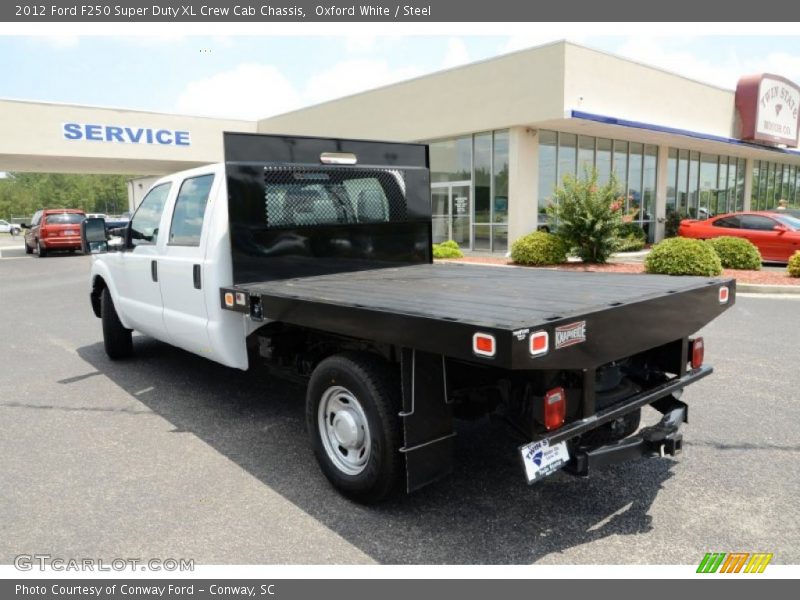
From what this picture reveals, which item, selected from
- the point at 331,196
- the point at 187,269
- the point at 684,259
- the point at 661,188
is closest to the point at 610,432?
the point at 331,196

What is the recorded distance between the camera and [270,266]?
4.66 meters

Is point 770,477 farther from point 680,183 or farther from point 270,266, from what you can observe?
point 680,183

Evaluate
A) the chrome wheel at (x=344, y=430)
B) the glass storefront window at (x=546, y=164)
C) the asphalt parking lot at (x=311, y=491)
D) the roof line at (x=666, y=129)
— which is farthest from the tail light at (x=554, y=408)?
the glass storefront window at (x=546, y=164)

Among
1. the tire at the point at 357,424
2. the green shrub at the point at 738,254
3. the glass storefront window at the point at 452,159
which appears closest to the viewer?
the tire at the point at 357,424

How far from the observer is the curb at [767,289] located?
11117 millimetres

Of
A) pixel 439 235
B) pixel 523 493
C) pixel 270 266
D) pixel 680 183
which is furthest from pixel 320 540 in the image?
pixel 680 183

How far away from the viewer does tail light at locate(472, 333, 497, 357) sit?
255cm

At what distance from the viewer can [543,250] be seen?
15375 mm

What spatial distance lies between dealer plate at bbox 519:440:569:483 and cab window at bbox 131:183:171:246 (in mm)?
3952

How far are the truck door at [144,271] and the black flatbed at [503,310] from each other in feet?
4.82

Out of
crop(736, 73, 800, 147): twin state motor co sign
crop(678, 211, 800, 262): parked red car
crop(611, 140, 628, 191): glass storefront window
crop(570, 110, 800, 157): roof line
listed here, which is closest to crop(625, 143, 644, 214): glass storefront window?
crop(611, 140, 628, 191): glass storefront window

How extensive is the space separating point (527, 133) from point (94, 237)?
14576mm

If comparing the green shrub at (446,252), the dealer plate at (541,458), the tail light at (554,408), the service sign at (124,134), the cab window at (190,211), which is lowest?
the green shrub at (446,252)

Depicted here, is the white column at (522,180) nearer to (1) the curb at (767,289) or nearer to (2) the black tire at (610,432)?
(1) the curb at (767,289)
